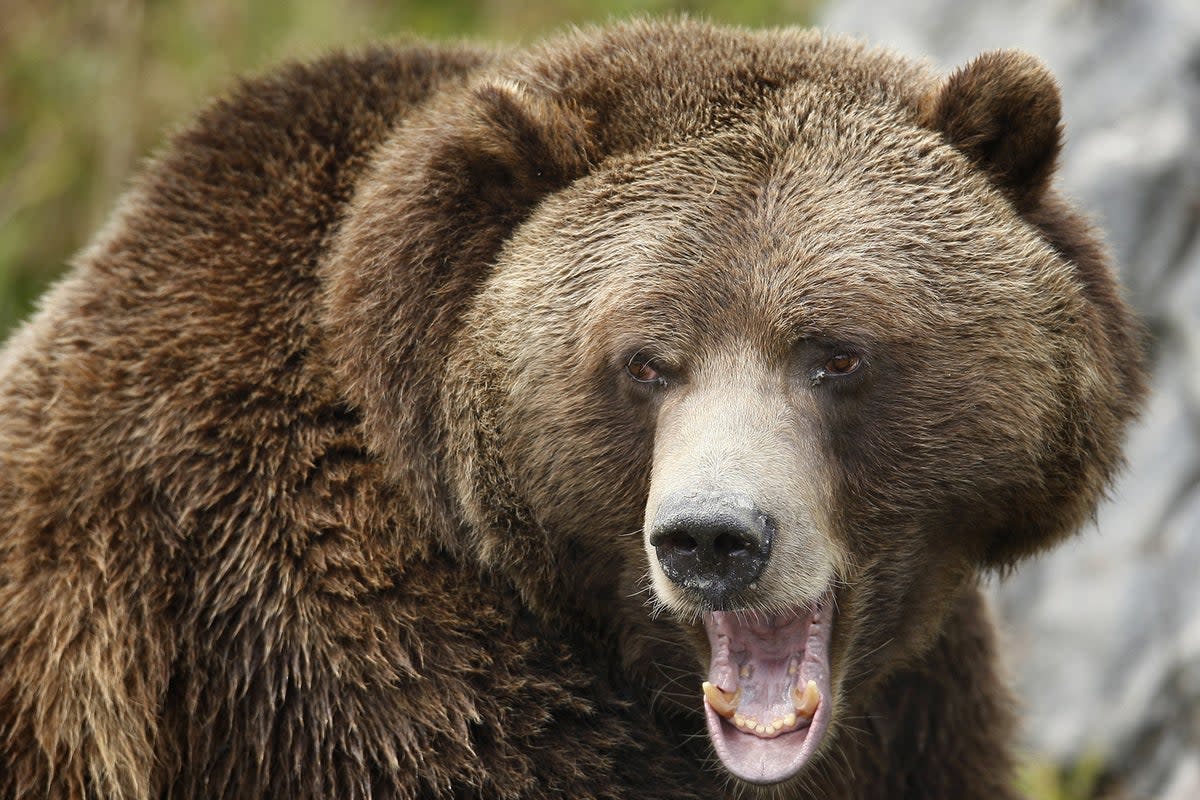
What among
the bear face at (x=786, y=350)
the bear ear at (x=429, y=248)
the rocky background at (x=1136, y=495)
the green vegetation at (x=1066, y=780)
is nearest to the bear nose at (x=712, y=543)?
the bear face at (x=786, y=350)

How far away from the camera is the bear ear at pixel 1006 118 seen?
4723 mm

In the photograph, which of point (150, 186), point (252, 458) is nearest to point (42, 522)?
point (252, 458)

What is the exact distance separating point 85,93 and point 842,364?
26.1 ft

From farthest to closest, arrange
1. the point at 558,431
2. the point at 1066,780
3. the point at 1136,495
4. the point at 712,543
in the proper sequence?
1. the point at 1136,495
2. the point at 1066,780
3. the point at 558,431
4. the point at 712,543

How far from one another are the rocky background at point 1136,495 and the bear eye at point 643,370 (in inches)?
101

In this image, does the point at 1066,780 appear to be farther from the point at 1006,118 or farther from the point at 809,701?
the point at 1006,118

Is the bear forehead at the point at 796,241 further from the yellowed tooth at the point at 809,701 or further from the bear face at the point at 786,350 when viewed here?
the yellowed tooth at the point at 809,701

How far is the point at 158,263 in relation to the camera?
17.0ft

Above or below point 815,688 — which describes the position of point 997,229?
above

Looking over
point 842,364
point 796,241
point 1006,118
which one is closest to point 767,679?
point 842,364

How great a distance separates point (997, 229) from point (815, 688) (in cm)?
155

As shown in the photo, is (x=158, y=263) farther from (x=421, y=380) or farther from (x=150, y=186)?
(x=421, y=380)

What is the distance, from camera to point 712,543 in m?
4.10

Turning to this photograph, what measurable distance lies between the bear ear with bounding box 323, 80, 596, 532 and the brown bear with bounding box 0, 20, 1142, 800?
0.5 inches
